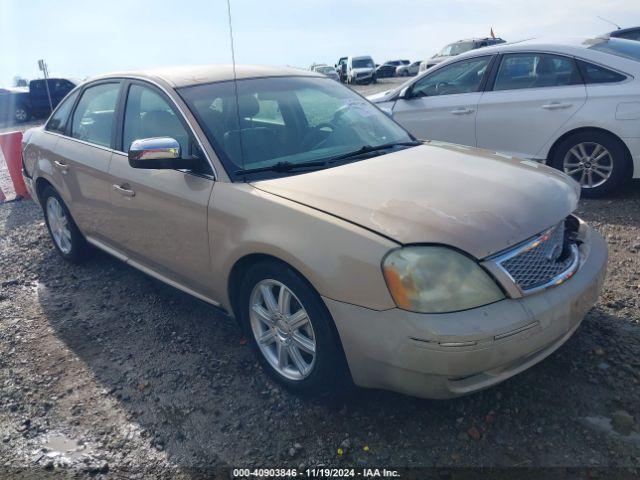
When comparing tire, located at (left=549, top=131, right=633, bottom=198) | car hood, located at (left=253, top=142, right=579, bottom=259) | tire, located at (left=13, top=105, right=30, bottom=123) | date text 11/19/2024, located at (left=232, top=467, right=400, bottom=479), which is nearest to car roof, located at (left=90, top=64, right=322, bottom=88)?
car hood, located at (left=253, top=142, right=579, bottom=259)

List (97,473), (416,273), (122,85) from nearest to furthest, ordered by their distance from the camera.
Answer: (416,273) → (97,473) → (122,85)

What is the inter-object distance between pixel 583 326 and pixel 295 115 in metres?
2.20

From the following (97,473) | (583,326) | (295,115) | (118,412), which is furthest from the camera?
(295,115)

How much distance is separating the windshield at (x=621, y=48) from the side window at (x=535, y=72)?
329 millimetres

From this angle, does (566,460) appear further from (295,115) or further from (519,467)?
(295,115)

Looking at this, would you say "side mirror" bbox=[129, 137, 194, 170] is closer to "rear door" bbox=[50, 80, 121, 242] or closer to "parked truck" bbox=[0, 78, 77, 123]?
"rear door" bbox=[50, 80, 121, 242]

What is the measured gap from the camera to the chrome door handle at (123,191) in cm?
354

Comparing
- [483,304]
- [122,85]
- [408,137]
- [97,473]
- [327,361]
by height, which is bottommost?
[97,473]

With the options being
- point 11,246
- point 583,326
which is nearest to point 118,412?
point 583,326

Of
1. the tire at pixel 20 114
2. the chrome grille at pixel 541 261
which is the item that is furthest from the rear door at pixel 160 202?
the tire at pixel 20 114

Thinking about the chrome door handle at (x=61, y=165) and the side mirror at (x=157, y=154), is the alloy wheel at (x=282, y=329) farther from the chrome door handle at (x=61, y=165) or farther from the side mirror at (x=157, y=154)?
the chrome door handle at (x=61, y=165)

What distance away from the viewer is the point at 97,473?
249 cm

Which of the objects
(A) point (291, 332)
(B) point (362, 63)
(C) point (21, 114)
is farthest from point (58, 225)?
(B) point (362, 63)

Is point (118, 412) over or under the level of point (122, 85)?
under
